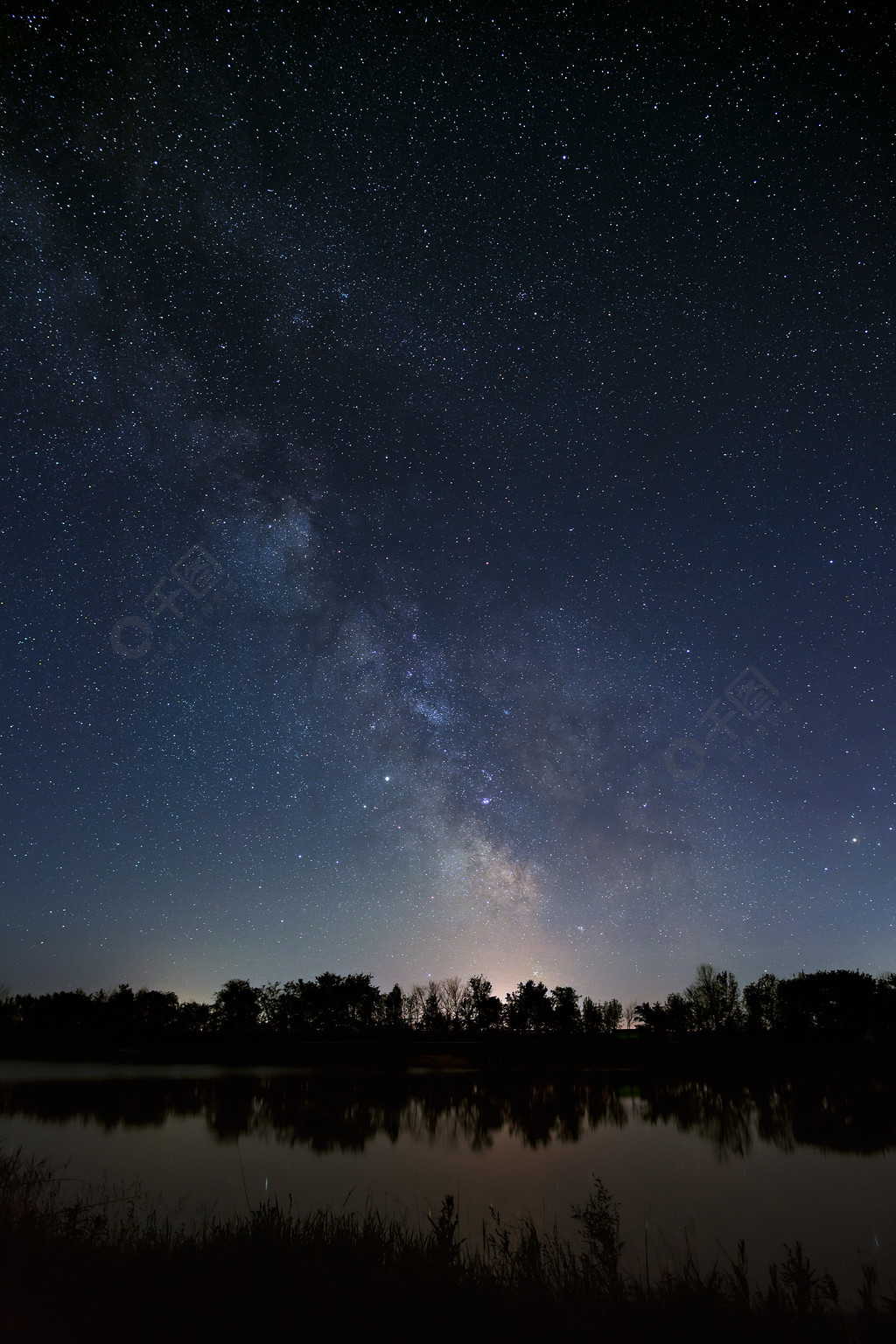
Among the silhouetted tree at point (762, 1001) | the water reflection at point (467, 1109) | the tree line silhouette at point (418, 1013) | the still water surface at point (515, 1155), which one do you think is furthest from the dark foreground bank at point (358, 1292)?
the silhouetted tree at point (762, 1001)

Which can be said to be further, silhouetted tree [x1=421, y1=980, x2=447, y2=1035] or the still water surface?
silhouetted tree [x1=421, y1=980, x2=447, y2=1035]

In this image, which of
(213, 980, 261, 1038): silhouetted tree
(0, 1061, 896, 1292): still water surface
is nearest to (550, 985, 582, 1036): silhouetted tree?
(213, 980, 261, 1038): silhouetted tree

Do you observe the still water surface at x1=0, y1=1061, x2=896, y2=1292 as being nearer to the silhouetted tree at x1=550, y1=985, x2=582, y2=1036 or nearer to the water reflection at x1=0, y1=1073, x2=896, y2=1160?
the water reflection at x1=0, y1=1073, x2=896, y2=1160

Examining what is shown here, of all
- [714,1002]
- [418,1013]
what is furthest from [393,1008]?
[714,1002]

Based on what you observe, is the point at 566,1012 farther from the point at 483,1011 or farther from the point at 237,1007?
the point at 237,1007

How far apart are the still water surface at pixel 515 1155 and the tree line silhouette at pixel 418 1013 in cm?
6945

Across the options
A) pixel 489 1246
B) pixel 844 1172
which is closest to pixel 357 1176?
pixel 489 1246

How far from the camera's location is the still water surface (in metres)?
18.9

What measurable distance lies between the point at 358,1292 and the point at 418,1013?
590ft

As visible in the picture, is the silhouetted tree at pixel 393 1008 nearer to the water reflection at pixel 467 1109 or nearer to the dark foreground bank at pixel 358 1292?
the water reflection at pixel 467 1109

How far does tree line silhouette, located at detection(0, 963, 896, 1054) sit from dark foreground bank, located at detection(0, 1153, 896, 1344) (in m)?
102

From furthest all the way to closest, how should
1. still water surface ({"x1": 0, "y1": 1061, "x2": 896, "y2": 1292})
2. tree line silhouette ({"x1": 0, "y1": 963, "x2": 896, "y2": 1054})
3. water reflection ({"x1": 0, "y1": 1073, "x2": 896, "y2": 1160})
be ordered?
1. tree line silhouette ({"x1": 0, "y1": 963, "x2": 896, "y2": 1054})
2. water reflection ({"x1": 0, "y1": 1073, "x2": 896, "y2": 1160})
3. still water surface ({"x1": 0, "y1": 1061, "x2": 896, "y2": 1292})

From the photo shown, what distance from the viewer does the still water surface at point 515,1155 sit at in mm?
18922

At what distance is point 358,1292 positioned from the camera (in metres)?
10.3
